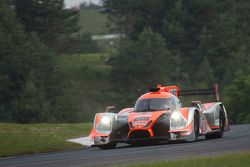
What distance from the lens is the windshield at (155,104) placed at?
24.0m

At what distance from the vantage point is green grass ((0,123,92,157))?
24.7m

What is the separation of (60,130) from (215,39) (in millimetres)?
70250

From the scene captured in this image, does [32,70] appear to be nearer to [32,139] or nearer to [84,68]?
[84,68]

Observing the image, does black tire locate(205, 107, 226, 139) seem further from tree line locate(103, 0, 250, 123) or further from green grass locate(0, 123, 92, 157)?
tree line locate(103, 0, 250, 123)

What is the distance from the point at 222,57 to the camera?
101 meters

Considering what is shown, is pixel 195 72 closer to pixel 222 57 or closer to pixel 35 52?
pixel 222 57

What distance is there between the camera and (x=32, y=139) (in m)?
26.4

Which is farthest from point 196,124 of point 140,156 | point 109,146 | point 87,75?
point 87,75

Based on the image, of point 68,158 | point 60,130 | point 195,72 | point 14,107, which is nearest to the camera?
point 68,158

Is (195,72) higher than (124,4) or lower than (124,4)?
lower

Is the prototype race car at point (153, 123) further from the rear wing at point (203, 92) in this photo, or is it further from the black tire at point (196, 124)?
the rear wing at point (203, 92)

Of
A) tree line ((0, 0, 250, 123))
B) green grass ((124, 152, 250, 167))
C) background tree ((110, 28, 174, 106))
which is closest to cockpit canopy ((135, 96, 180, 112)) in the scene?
green grass ((124, 152, 250, 167))

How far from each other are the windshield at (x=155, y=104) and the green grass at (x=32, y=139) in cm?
304

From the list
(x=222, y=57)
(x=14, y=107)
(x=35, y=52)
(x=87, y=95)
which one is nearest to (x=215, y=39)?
(x=222, y=57)
